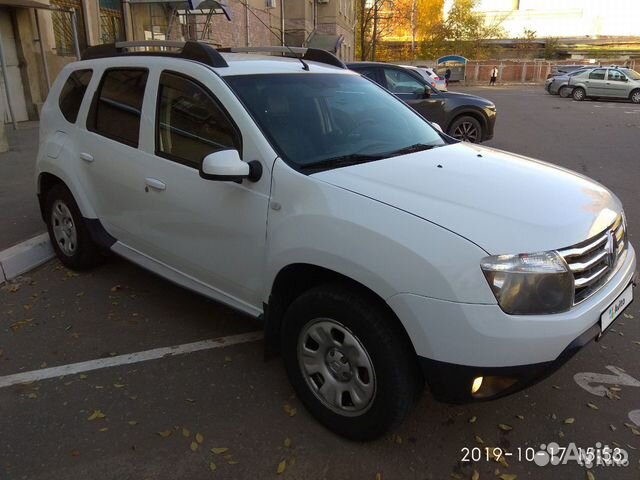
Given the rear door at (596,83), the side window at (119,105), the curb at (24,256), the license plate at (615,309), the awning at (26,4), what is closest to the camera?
the license plate at (615,309)

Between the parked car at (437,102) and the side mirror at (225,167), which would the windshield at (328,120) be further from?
the parked car at (437,102)

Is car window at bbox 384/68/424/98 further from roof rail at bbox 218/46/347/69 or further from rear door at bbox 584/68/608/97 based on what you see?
rear door at bbox 584/68/608/97

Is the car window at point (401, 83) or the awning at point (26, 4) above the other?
the awning at point (26, 4)

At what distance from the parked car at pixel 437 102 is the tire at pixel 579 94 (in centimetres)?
2264

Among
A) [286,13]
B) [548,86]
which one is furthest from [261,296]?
[548,86]

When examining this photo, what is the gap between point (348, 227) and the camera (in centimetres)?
248

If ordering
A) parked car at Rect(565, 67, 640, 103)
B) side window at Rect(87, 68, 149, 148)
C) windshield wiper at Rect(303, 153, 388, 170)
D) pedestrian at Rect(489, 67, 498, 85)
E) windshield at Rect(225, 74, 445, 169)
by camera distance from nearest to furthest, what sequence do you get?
windshield wiper at Rect(303, 153, 388, 170), windshield at Rect(225, 74, 445, 169), side window at Rect(87, 68, 149, 148), parked car at Rect(565, 67, 640, 103), pedestrian at Rect(489, 67, 498, 85)

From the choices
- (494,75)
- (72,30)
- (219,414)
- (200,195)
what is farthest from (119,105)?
(494,75)

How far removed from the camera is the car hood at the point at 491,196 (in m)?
2.32

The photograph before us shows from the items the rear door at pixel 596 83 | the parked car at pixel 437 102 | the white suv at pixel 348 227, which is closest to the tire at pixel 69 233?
the white suv at pixel 348 227

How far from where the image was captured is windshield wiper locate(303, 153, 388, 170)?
2.91 m

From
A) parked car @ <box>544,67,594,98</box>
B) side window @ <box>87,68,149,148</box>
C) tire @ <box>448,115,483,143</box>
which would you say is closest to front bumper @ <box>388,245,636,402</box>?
side window @ <box>87,68,149,148</box>

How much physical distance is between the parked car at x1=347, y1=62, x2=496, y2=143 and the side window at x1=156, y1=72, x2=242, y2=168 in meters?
7.17

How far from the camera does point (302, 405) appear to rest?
3027 mm
